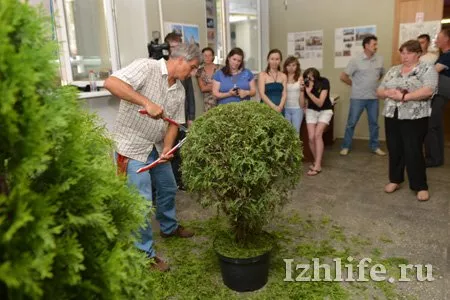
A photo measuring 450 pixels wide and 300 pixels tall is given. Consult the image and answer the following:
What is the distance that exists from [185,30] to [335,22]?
278cm

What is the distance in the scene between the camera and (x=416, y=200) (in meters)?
3.46

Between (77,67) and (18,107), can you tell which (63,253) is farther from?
(77,67)

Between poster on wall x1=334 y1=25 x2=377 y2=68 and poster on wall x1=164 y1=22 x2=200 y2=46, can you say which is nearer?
poster on wall x1=164 y1=22 x2=200 y2=46

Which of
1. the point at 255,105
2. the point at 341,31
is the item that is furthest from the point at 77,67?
the point at 341,31

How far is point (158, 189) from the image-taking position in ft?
Answer: 8.62

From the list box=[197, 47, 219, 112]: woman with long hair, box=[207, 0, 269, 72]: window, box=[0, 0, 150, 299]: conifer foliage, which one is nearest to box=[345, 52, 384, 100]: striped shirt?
box=[207, 0, 269, 72]: window

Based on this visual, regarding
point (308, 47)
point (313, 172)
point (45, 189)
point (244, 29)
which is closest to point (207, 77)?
point (313, 172)

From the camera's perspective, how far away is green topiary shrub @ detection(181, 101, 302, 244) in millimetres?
1898

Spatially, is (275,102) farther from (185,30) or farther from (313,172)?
(185,30)

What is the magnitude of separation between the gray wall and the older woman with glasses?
8.60 ft

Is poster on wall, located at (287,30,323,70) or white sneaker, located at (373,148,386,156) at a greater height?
poster on wall, located at (287,30,323,70)

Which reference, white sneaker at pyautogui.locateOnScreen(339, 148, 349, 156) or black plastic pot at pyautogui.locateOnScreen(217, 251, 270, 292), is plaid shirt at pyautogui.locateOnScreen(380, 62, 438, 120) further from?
white sneaker at pyautogui.locateOnScreen(339, 148, 349, 156)

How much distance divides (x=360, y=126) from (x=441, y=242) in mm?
3660

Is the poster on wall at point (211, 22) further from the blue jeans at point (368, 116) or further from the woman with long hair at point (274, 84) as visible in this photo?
the blue jeans at point (368, 116)
